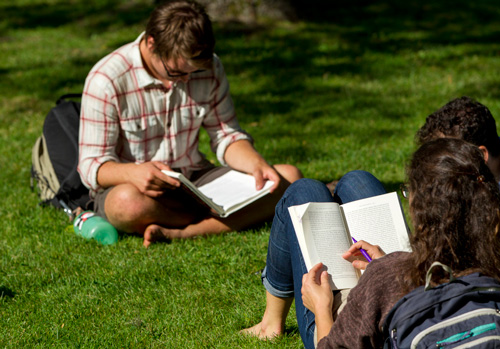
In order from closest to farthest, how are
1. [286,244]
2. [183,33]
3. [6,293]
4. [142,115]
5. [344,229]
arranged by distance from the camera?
[344,229] → [286,244] → [6,293] → [183,33] → [142,115]

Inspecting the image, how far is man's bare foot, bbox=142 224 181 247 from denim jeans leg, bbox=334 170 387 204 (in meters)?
1.42

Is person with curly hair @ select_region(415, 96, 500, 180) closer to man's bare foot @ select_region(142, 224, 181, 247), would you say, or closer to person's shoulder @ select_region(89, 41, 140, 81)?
man's bare foot @ select_region(142, 224, 181, 247)

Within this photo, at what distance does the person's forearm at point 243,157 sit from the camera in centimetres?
406

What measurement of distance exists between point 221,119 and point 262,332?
1.83 metres

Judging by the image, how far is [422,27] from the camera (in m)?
9.97

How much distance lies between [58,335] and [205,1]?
712 centimetres

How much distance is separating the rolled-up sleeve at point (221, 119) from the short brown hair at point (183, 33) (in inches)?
21.1

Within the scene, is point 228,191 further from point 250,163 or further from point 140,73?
point 140,73

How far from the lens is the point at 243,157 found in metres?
4.14

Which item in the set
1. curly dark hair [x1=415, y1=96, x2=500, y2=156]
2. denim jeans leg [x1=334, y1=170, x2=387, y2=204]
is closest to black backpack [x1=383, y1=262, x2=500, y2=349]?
denim jeans leg [x1=334, y1=170, x2=387, y2=204]

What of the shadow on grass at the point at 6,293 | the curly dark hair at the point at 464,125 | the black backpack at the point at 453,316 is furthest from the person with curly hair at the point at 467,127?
the shadow on grass at the point at 6,293

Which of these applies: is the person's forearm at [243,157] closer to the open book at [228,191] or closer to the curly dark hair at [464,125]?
the open book at [228,191]

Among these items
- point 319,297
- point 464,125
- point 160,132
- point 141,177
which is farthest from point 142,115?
point 319,297

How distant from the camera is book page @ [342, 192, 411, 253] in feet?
8.06
